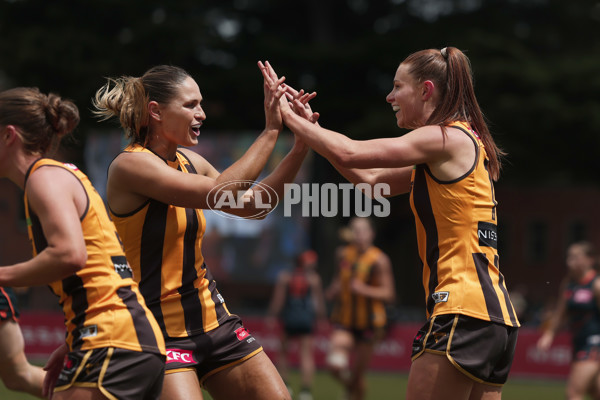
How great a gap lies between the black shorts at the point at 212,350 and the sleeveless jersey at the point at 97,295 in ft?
1.65

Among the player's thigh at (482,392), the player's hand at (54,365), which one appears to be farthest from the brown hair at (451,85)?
the player's hand at (54,365)

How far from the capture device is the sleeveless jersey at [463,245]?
3.87 metres

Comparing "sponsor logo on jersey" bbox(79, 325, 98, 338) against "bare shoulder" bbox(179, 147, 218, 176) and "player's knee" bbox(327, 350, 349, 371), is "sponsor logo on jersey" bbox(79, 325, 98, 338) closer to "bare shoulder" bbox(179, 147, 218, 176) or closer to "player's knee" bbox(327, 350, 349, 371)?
"bare shoulder" bbox(179, 147, 218, 176)

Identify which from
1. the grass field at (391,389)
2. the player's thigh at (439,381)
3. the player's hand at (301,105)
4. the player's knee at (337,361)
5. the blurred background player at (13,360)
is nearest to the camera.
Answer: the player's thigh at (439,381)

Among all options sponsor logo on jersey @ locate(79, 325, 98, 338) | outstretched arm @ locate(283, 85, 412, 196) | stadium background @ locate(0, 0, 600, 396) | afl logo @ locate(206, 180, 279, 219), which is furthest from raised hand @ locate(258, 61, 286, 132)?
stadium background @ locate(0, 0, 600, 396)

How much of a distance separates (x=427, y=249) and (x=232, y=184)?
96cm

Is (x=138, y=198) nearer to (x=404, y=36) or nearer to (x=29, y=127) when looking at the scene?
(x=29, y=127)

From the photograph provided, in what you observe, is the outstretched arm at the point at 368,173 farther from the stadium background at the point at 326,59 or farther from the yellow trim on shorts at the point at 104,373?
the stadium background at the point at 326,59

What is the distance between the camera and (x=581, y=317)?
381 inches

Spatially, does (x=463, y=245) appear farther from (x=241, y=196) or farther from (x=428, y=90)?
(x=241, y=196)

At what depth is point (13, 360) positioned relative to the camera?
19.6ft

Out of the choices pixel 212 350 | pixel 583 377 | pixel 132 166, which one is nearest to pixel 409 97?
pixel 132 166

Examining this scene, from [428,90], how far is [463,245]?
76cm

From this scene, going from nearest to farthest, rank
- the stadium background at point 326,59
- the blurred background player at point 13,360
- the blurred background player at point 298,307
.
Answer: the blurred background player at point 13,360 → the blurred background player at point 298,307 → the stadium background at point 326,59
